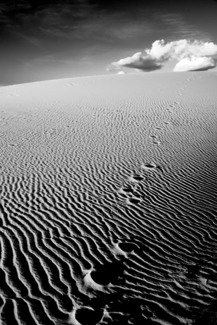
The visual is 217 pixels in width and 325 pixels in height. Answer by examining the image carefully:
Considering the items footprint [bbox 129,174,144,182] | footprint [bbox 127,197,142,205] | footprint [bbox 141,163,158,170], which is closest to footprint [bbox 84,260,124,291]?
footprint [bbox 127,197,142,205]

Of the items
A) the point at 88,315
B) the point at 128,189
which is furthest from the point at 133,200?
the point at 88,315

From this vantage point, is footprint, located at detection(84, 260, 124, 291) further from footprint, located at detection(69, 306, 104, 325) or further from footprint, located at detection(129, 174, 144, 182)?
footprint, located at detection(129, 174, 144, 182)

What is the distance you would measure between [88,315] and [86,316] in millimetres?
31

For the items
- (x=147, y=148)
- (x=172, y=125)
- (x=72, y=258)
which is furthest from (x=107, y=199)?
(x=172, y=125)

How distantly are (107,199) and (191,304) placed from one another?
3356 millimetres

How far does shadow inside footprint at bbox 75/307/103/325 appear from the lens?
3.14m

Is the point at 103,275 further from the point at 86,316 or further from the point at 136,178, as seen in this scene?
the point at 136,178

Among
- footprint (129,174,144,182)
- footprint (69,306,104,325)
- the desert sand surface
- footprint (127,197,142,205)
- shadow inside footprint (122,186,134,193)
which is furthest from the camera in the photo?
footprint (129,174,144,182)

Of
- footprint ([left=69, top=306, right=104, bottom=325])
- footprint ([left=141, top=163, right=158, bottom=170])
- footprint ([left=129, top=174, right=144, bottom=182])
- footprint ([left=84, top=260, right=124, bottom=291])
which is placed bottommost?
footprint ([left=69, top=306, right=104, bottom=325])

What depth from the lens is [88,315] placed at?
127 inches

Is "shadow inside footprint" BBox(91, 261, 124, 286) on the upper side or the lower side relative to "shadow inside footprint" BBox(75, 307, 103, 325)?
upper

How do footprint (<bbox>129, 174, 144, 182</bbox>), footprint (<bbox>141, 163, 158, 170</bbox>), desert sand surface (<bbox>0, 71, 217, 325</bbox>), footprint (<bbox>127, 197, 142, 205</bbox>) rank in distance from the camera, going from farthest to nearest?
footprint (<bbox>141, 163, 158, 170</bbox>)
footprint (<bbox>129, 174, 144, 182</bbox>)
footprint (<bbox>127, 197, 142, 205</bbox>)
desert sand surface (<bbox>0, 71, 217, 325</bbox>)

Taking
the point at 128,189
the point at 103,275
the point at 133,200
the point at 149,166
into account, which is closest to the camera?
the point at 103,275

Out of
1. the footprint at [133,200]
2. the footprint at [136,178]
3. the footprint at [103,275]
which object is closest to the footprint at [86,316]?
the footprint at [103,275]
